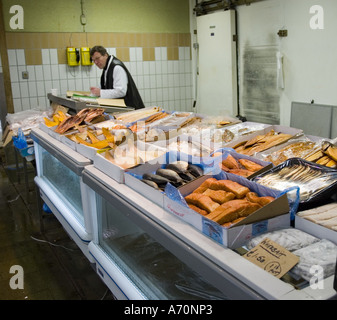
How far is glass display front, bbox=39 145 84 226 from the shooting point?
291 centimetres

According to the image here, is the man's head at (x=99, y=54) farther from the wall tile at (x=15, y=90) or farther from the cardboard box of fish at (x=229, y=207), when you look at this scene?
the cardboard box of fish at (x=229, y=207)

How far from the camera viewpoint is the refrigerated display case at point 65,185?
98.5 inches

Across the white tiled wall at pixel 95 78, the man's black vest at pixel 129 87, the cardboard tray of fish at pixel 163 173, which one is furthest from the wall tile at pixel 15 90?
the cardboard tray of fish at pixel 163 173

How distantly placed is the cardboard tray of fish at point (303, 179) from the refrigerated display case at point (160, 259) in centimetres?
48

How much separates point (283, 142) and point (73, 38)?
197 inches

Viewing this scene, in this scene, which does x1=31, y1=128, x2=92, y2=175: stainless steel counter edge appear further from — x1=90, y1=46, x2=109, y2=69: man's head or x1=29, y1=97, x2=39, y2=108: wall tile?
x1=29, y1=97, x2=39, y2=108: wall tile

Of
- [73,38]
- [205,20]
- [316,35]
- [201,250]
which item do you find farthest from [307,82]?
[201,250]

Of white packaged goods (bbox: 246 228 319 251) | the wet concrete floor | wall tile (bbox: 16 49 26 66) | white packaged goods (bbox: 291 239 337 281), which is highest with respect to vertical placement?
wall tile (bbox: 16 49 26 66)

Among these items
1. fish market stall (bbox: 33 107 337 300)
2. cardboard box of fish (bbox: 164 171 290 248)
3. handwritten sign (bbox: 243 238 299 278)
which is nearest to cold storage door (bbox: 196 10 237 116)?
fish market stall (bbox: 33 107 337 300)

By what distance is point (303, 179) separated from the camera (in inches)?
70.0

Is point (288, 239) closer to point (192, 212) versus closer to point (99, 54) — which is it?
point (192, 212)

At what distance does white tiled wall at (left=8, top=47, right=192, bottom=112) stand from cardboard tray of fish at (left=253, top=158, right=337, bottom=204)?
482 centimetres

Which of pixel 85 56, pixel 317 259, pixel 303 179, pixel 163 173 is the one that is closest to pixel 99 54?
pixel 85 56

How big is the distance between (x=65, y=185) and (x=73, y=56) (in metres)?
3.78
